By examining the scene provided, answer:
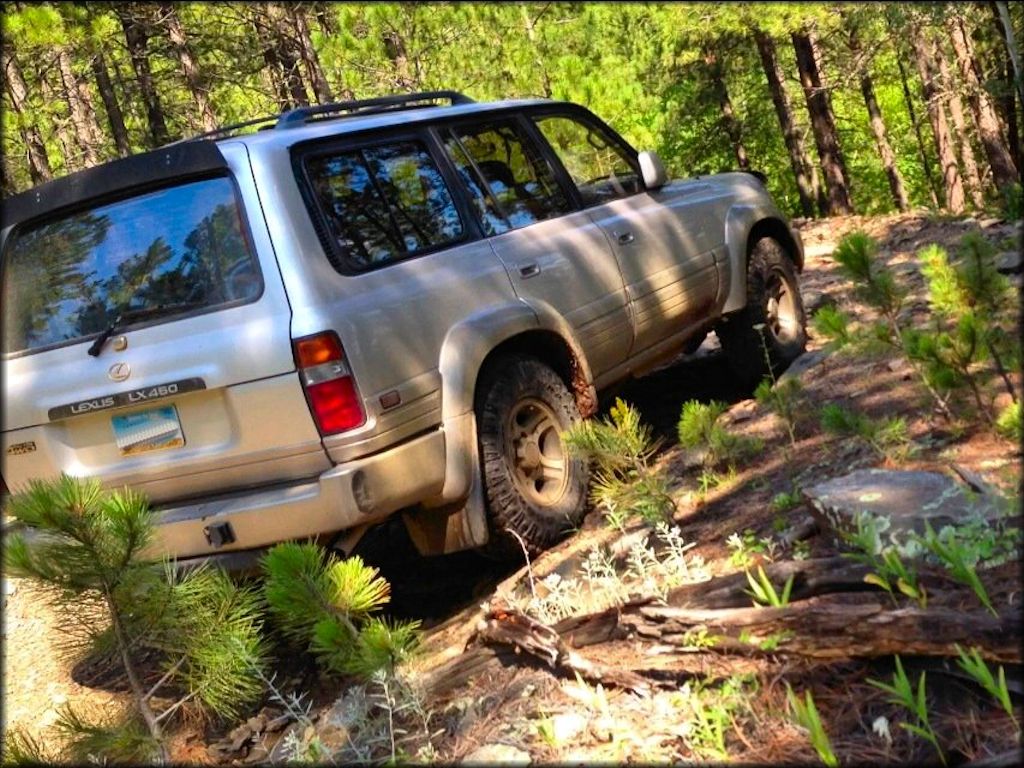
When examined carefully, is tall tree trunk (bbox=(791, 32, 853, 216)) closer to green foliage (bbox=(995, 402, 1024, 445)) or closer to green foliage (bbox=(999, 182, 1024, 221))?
green foliage (bbox=(999, 182, 1024, 221))

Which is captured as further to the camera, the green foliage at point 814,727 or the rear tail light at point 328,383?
the rear tail light at point 328,383

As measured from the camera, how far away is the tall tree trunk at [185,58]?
12.1 m

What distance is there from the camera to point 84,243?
4.23 m

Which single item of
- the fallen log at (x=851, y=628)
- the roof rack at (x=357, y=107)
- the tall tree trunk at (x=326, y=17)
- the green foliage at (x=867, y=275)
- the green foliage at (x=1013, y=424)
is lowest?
the fallen log at (x=851, y=628)

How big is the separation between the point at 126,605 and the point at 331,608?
64 centimetres

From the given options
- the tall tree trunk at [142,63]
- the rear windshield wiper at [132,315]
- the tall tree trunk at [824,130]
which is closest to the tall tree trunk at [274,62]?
the tall tree trunk at [142,63]

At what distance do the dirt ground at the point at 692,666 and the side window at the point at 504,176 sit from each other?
156 cm

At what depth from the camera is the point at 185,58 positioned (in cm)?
1226

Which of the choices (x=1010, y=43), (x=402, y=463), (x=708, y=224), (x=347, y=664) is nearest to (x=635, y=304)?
(x=708, y=224)

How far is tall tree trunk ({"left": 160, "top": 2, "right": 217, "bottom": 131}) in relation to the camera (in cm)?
1205

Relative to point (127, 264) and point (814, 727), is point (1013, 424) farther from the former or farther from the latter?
point (127, 264)

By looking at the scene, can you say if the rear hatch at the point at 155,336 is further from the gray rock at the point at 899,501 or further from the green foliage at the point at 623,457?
the gray rock at the point at 899,501

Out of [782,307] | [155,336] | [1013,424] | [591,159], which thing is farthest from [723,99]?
[1013,424]

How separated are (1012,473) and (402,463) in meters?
2.20
